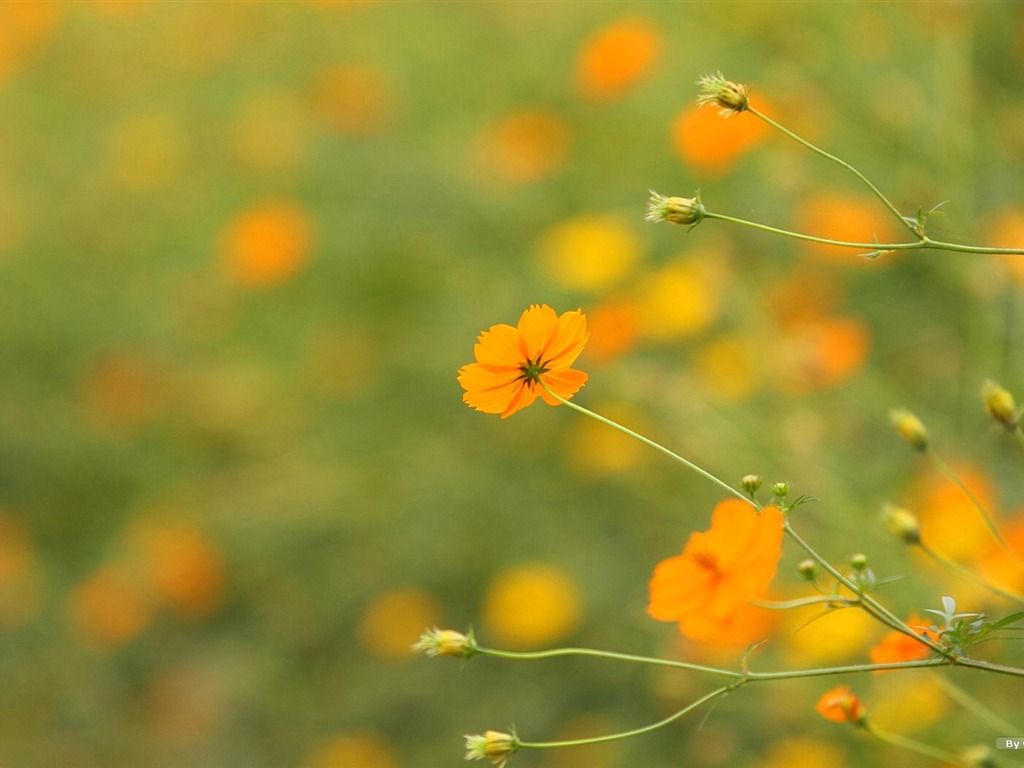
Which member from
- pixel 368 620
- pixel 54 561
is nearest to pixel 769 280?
pixel 368 620

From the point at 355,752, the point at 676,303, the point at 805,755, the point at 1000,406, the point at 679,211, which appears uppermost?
the point at 679,211

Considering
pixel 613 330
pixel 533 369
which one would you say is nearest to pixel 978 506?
pixel 533 369

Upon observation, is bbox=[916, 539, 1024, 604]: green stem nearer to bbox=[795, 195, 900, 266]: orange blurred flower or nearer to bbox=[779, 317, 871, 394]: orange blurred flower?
bbox=[779, 317, 871, 394]: orange blurred flower

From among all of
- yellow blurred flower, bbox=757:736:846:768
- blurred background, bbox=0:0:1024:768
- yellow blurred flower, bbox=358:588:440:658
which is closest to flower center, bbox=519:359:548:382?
blurred background, bbox=0:0:1024:768

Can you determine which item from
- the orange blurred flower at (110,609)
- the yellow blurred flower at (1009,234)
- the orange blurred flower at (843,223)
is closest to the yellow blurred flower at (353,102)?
the orange blurred flower at (110,609)

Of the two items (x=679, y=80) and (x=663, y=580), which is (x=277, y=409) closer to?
(x=679, y=80)

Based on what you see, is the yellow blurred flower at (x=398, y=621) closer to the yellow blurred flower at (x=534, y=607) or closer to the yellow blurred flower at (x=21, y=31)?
the yellow blurred flower at (x=534, y=607)

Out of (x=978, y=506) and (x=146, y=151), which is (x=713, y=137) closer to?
(x=978, y=506)
